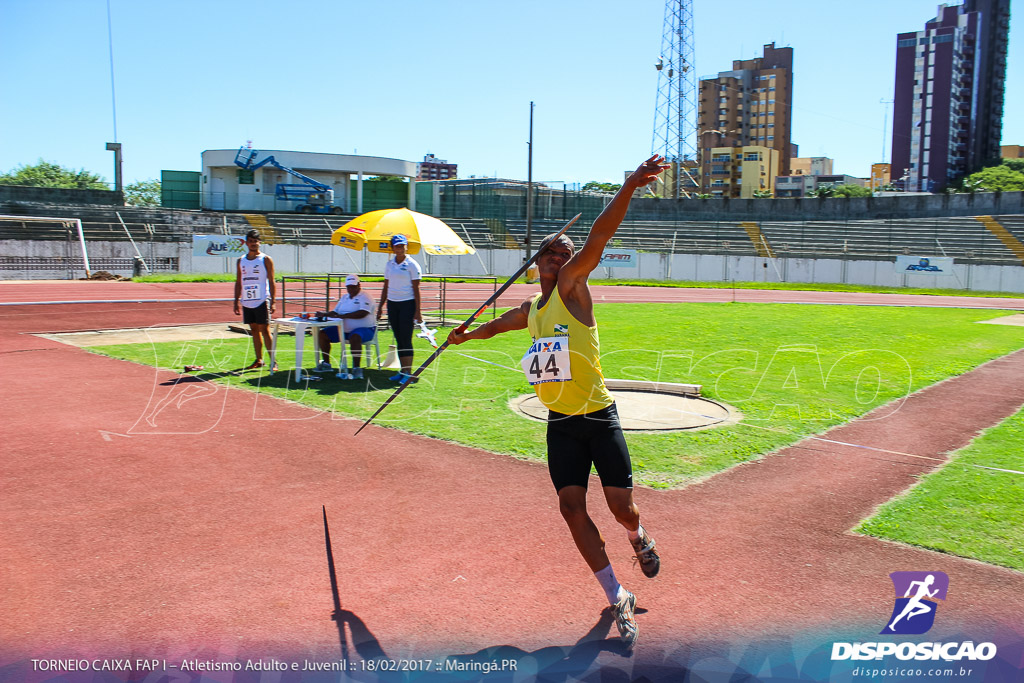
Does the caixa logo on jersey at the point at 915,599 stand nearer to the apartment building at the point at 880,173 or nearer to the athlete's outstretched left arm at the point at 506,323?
the athlete's outstretched left arm at the point at 506,323

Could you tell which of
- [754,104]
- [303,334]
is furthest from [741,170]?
[303,334]

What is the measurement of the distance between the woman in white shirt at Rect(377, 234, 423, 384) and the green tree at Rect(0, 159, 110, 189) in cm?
8092

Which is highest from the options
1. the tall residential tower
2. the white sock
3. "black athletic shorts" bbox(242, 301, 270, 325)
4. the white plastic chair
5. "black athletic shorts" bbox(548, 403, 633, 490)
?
the tall residential tower

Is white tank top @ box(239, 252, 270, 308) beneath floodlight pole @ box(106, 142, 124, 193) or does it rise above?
beneath

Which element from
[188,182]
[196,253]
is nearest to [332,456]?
[196,253]

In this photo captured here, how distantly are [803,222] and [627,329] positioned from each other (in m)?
43.8

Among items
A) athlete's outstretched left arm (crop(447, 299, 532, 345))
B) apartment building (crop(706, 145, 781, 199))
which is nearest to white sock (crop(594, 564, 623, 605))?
athlete's outstretched left arm (crop(447, 299, 532, 345))

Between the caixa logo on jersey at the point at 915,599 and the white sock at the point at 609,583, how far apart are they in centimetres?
135

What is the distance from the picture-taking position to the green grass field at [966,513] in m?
4.84

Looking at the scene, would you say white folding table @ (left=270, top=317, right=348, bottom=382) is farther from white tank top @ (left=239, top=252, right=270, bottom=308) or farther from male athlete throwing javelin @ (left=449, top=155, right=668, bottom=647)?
male athlete throwing javelin @ (left=449, top=155, right=668, bottom=647)

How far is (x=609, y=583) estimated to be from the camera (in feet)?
12.8

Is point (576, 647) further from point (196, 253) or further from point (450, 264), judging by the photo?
point (450, 264)

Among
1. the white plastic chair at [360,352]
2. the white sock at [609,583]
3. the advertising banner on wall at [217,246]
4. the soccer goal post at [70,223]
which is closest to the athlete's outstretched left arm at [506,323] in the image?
the white sock at [609,583]

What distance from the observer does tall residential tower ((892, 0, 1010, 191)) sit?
99938mm
